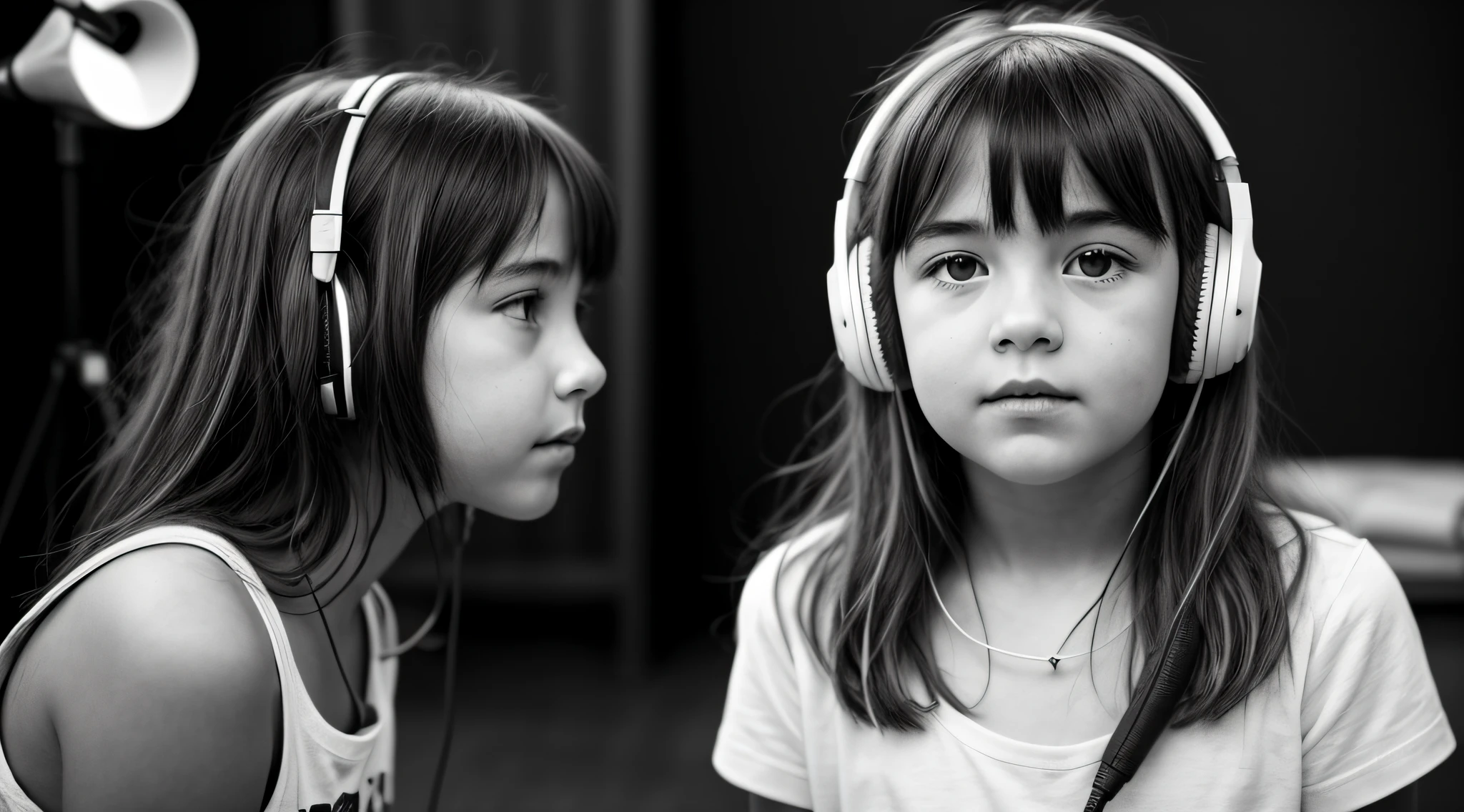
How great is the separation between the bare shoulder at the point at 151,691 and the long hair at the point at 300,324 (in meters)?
0.07

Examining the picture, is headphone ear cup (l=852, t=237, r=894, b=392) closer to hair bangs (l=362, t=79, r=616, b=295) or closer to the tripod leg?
hair bangs (l=362, t=79, r=616, b=295)

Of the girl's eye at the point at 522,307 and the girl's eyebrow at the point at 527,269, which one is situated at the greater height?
the girl's eyebrow at the point at 527,269

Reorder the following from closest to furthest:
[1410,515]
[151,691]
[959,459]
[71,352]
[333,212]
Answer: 1. [151,691]
2. [333,212]
3. [959,459]
4. [71,352]
5. [1410,515]

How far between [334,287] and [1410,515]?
2234mm

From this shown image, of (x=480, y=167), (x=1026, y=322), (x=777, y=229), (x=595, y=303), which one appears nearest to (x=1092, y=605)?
(x=1026, y=322)

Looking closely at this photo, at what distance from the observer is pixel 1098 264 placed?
0.80 metres

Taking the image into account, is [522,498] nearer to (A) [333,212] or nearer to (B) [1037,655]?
(A) [333,212]

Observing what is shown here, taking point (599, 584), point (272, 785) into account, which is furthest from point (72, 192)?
point (599, 584)

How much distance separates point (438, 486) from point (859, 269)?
0.39 meters

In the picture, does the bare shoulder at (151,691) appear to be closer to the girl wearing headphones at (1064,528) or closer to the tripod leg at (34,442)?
the girl wearing headphones at (1064,528)

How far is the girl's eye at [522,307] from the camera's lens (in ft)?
3.05

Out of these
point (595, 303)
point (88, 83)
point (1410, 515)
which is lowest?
point (1410, 515)

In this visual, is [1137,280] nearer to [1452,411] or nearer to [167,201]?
[167,201]

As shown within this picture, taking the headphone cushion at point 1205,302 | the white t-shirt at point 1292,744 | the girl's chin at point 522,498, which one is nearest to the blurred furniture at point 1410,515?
the white t-shirt at point 1292,744
